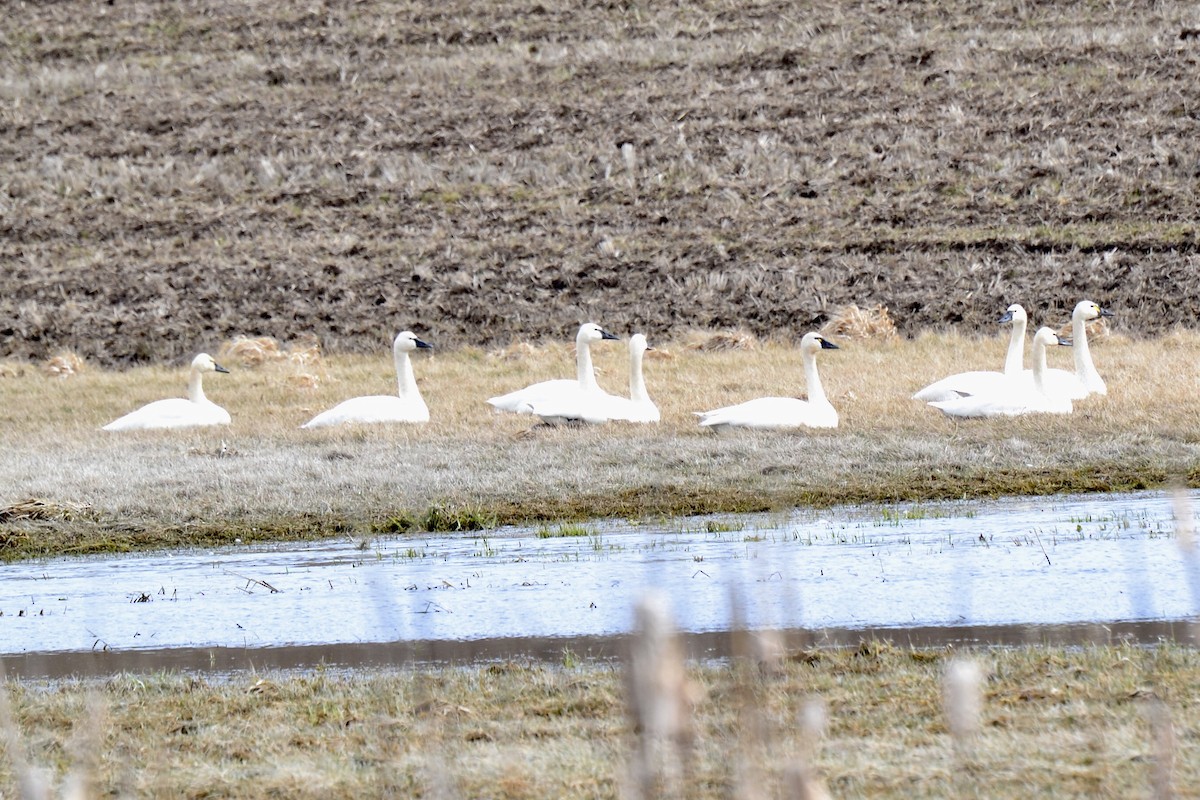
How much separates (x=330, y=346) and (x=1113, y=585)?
18.5 meters

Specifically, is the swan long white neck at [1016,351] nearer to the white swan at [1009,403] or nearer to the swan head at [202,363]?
the white swan at [1009,403]

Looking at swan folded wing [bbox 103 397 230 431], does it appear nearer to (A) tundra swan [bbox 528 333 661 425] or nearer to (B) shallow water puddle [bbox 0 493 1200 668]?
(A) tundra swan [bbox 528 333 661 425]

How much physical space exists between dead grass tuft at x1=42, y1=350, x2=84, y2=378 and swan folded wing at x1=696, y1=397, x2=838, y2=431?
12519mm

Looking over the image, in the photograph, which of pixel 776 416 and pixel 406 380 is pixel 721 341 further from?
pixel 776 416

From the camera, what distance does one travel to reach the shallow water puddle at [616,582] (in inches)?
317

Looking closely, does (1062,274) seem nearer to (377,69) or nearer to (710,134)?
(710,134)

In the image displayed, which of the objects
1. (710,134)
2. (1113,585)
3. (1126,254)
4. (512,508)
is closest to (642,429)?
(512,508)

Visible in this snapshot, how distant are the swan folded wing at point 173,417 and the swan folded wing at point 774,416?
17.4 ft

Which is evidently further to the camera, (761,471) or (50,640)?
(761,471)

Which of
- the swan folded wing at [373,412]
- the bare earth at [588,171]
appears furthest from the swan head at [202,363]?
the bare earth at [588,171]

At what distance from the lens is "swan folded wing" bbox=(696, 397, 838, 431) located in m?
14.5

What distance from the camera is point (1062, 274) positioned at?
85.2 ft

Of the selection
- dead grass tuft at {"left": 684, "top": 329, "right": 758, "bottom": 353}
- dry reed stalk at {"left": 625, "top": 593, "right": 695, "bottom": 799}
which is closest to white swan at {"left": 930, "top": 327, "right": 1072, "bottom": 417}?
dead grass tuft at {"left": 684, "top": 329, "right": 758, "bottom": 353}

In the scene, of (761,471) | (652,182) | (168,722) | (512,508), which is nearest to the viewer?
(168,722)
